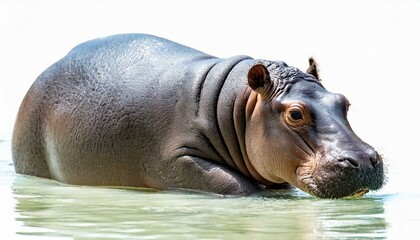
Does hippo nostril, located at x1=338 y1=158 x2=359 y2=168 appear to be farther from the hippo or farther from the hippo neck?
the hippo neck

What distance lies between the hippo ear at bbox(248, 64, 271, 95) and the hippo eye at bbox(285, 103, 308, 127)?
360 mm

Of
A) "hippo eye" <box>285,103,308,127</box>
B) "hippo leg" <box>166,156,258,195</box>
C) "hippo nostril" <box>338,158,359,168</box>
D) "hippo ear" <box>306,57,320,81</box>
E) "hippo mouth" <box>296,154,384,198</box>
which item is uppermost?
"hippo ear" <box>306,57,320,81</box>

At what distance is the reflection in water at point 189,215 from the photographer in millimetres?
6020

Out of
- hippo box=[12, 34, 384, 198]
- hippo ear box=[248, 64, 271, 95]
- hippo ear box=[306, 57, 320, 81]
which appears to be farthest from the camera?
hippo ear box=[306, 57, 320, 81]

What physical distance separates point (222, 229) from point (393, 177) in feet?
11.8

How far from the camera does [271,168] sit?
832cm

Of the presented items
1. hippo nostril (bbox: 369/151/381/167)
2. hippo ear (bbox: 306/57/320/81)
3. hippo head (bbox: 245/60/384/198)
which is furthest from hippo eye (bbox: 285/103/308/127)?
hippo ear (bbox: 306/57/320/81)

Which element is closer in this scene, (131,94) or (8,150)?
(131,94)

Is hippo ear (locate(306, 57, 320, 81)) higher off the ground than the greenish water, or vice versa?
hippo ear (locate(306, 57, 320, 81))

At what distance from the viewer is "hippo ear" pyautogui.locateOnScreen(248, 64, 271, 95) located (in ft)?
27.6

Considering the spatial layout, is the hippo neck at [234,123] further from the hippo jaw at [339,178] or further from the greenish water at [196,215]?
the hippo jaw at [339,178]

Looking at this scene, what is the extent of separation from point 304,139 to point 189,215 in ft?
4.87

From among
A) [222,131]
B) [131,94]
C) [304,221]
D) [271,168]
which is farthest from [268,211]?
[131,94]

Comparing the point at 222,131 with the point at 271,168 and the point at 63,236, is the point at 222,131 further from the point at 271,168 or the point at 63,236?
the point at 63,236
